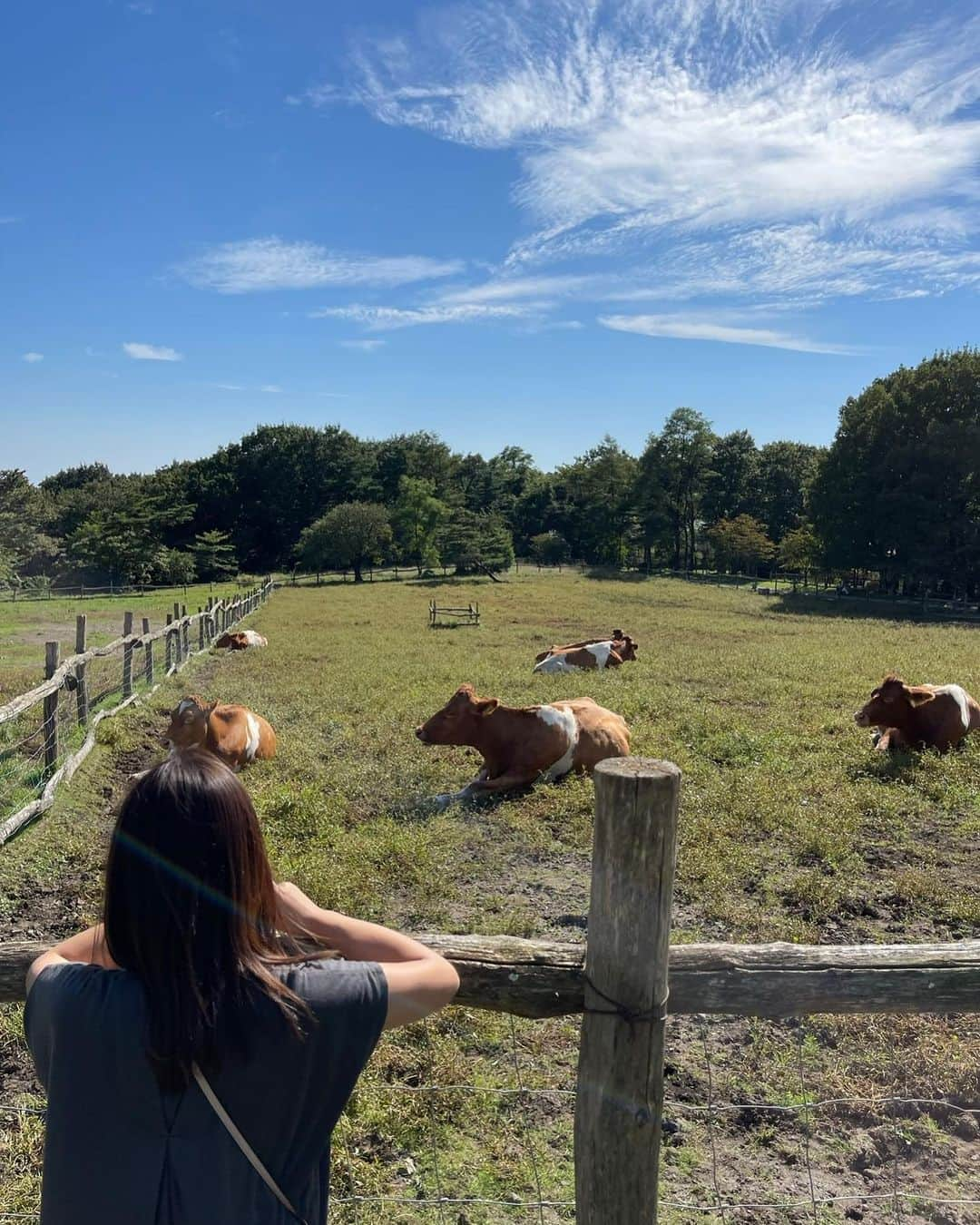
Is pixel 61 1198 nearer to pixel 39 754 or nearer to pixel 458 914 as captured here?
pixel 458 914

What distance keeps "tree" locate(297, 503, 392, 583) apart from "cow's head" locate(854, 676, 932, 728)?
46.4 meters

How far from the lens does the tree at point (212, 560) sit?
58781 millimetres

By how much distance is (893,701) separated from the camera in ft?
30.9

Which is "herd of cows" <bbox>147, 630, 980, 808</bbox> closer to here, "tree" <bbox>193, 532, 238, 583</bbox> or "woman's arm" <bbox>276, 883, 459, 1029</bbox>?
"woman's arm" <bbox>276, 883, 459, 1029</bbox>

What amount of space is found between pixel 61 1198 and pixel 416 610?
2926 cm

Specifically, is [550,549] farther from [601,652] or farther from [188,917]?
[188,917]

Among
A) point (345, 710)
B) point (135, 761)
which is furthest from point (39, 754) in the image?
point (345, 710)

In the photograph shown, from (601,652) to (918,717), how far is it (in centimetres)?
742

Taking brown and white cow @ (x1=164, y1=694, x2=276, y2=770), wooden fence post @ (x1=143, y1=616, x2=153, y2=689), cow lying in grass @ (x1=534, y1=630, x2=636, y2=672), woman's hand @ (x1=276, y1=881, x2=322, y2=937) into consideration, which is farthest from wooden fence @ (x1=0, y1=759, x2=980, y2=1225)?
cow lying in grass @ (x1=534, y1=630, x2=636, y2=672)

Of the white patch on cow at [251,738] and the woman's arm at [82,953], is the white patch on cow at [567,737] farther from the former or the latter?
the woman's arm at [82,953]

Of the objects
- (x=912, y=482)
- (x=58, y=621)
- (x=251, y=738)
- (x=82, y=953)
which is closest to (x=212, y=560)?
(x=58, y=621)

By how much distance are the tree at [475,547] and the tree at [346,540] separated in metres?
4.30

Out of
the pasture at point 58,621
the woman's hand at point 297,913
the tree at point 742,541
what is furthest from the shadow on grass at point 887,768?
the tree at point 742,541

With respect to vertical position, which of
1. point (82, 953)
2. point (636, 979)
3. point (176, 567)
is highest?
point (176, 567)
